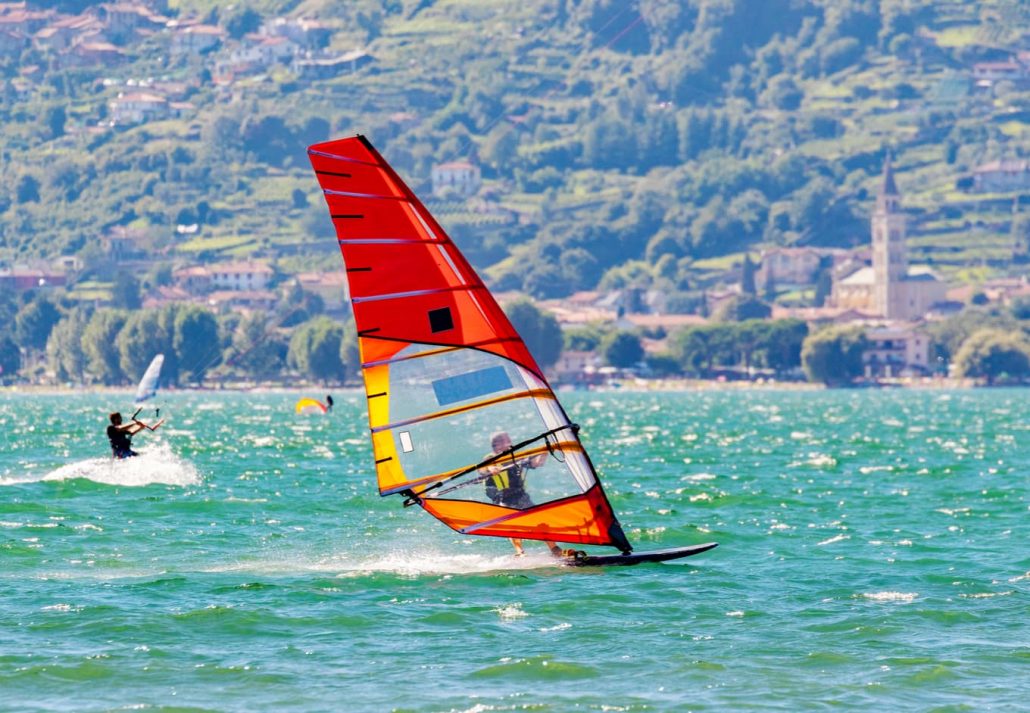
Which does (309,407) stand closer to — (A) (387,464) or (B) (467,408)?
(A) (387,464)

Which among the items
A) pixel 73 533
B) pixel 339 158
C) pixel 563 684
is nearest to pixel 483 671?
pixel 563 684

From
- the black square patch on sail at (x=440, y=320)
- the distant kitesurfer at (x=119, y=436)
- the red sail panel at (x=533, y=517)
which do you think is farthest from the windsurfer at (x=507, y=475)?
the distant kitesurfer at (x=119, y=436)

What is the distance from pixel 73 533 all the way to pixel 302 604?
8.47m

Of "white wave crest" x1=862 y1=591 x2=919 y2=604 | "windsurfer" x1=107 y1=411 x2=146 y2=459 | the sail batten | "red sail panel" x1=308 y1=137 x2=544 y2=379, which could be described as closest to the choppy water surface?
"white wave crest" x1=862 y1=591 x2=919 y2=604

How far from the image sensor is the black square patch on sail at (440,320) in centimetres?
2241

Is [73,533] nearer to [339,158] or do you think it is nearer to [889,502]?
[339,158]

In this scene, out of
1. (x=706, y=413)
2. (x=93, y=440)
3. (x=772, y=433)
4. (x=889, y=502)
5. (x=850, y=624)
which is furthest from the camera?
(x=706, y=413)

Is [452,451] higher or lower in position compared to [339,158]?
lower

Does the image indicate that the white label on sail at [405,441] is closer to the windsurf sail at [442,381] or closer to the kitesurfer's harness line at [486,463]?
the windsurf sail at [442,381]

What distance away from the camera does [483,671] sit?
19.0 metres

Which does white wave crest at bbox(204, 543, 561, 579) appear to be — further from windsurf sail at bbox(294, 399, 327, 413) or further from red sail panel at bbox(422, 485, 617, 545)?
windsurf sail at bbox(294, 399, 327, 413)

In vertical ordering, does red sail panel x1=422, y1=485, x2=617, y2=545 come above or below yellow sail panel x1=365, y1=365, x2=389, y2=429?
below

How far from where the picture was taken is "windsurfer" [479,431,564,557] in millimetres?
23109

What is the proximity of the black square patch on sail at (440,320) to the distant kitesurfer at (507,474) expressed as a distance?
4.58ft
